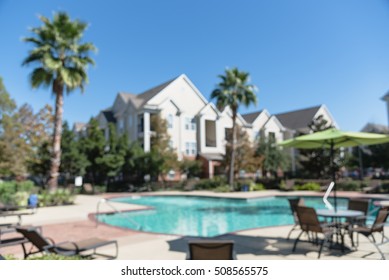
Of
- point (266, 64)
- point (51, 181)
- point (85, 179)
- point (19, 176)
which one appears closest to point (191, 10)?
point (266, 64)

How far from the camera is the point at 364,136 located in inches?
232

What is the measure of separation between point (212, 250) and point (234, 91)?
3046 millimetres

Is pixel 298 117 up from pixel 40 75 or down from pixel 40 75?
down

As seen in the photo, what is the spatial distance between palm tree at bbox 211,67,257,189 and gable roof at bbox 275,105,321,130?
25.1 inches

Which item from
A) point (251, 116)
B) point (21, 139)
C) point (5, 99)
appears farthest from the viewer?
point (21, 139)

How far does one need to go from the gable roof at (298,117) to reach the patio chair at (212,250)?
2828 millimetres

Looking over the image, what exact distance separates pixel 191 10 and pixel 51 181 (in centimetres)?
1343

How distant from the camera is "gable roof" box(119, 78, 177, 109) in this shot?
5.69m

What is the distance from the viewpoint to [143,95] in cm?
614

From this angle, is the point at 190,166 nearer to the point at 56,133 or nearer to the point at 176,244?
the point at 56,133

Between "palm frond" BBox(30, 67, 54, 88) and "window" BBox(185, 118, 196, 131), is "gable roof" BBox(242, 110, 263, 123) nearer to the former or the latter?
"window" BBox(185, 118, 196, 131)

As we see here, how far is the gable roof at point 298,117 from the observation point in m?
5.73

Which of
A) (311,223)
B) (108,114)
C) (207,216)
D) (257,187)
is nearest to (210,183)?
(257,187)
